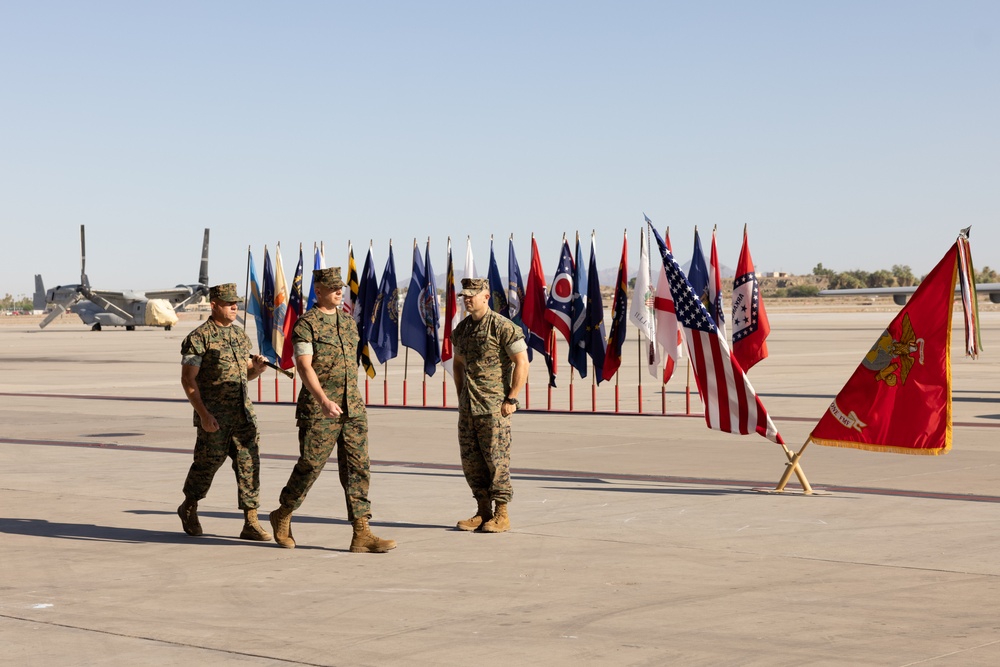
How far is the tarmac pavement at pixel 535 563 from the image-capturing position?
6.45 metres

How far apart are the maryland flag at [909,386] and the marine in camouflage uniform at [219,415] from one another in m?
4.85

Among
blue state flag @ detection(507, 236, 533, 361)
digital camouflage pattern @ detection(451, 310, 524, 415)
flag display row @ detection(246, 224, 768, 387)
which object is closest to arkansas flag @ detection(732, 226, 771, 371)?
flag display row @ detection(246, 224, 768, 387)

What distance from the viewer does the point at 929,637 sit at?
6477 millimetres

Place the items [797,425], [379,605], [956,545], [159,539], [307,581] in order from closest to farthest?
1. [379,605]
2. [307,581]
3. [956,545]
4. [159,539]
5. [797,425]

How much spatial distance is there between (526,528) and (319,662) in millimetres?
4024

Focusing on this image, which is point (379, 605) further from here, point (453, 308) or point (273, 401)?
point (273, 401)

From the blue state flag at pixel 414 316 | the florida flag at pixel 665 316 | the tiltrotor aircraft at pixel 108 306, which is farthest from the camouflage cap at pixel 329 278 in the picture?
the tiltrotor aircraft at pixel 108 306

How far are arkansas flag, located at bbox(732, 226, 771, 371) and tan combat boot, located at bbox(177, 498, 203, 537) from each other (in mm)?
10152

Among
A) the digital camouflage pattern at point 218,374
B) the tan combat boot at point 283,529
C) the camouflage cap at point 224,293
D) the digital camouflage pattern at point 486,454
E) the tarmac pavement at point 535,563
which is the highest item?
the camouflage cap at point 224,293

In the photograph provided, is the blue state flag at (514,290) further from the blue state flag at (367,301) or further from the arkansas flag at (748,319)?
the arkansas flag at (748,319)

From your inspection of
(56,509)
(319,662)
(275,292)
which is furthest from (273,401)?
(319,662)

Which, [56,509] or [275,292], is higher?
[275,292]

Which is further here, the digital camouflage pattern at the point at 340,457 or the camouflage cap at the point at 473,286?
the camouflage cap at the point at 473,286

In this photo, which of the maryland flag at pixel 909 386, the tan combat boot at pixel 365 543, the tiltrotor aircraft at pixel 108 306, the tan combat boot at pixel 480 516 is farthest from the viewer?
the tiltrotor aircraft at pixel 108 306
